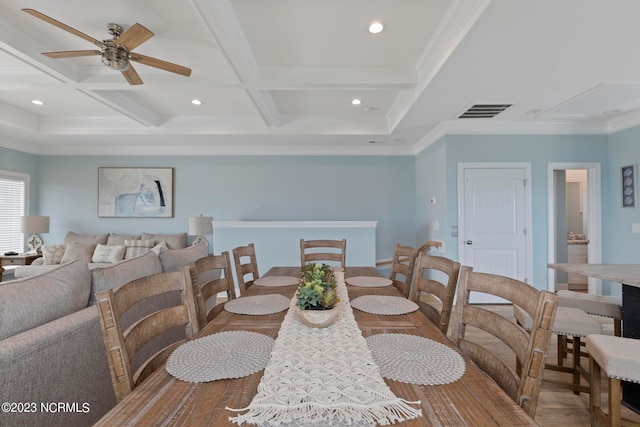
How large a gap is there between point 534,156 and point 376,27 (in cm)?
301

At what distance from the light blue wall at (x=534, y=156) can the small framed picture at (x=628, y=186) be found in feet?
0.64

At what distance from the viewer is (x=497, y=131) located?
3.90 metres

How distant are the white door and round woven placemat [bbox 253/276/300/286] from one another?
2.76 metres

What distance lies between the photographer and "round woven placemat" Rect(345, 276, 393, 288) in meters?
1.91

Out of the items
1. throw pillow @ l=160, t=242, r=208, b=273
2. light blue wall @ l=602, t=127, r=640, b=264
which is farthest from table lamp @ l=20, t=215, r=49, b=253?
light blue wall @ l=602, t=127, r=640, b=264

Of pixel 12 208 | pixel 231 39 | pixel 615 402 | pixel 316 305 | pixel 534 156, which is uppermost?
pixel 231 39

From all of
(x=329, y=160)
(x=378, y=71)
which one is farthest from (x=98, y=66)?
(x=329, y=160)

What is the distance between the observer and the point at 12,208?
4793mm

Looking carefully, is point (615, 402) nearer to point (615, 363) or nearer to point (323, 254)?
point (615, 363)

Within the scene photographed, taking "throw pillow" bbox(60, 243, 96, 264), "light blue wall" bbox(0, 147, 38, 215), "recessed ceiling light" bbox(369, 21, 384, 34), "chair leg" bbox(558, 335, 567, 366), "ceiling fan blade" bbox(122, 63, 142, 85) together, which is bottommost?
"chair leg" bbox(558, 335, 567, 366)

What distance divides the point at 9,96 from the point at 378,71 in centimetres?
425

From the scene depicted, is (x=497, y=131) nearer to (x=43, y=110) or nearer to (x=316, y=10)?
(x=316, y=10)

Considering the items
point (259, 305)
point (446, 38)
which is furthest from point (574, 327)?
point (446, 38)

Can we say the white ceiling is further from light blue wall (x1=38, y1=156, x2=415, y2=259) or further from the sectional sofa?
the sectional sofa
